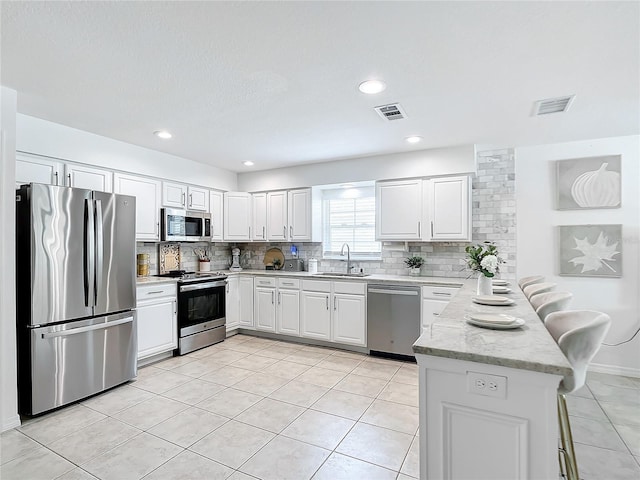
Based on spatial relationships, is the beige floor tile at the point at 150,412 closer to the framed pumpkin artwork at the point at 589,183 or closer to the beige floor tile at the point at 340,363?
the beige floor tile at the point at 340,363

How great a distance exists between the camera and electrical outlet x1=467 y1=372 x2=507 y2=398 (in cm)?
130

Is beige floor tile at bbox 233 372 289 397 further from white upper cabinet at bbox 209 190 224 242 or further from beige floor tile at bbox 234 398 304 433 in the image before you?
white upper cabinet at bbox 209 190 224 242

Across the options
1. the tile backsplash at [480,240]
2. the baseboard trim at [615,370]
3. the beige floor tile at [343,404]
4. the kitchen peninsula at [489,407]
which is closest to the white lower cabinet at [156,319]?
the tile backsplash at [480,240]

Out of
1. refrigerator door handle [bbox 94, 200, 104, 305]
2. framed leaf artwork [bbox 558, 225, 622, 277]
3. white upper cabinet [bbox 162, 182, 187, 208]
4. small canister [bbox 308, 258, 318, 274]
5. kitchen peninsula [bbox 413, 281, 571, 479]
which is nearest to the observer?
kitchen peninsula [bbox 413, 281, 571, 479]

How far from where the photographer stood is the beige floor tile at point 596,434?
226 centimetres

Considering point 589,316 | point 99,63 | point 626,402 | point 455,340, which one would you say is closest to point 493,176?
point 626,402

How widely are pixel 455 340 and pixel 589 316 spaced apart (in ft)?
2.29

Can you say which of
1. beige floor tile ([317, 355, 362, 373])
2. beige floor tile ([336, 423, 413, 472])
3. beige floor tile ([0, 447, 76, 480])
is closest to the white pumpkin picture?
beige floor tile ([317, 355, 362, 373])

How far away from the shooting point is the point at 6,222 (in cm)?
246

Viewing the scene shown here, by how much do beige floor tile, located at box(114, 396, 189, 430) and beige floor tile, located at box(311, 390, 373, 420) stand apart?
44.4 inches

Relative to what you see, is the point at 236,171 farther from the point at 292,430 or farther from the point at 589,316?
the point at 589,316

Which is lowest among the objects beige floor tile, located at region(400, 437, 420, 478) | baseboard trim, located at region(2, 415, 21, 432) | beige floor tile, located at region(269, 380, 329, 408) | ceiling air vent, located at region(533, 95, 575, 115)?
beige floor tile, located at region(269, 380, 329, 408)

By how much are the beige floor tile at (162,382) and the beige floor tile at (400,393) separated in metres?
1.91

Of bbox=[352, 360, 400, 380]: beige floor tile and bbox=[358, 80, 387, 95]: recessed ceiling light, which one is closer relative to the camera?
bbox=[358, 80, 387, 95]: recessed ceiling light
